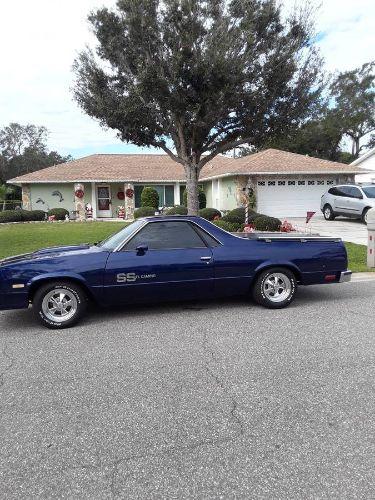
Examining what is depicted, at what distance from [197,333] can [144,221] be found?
1.85m

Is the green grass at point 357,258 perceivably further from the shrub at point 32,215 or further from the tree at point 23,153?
the tree at point 23,153

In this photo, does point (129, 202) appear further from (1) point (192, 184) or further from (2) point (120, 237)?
(2) point (120, 237)

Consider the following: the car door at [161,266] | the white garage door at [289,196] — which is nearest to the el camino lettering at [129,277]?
the car door at [161,266]

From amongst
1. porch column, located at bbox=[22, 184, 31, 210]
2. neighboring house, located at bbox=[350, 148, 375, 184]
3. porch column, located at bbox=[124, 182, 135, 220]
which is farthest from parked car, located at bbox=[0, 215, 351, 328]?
neighboring house, located at bbox=[350, 148, 375, 184]

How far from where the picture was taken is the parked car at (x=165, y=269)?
5297 mm

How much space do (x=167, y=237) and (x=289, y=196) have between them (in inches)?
734

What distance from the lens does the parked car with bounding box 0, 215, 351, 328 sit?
530 cm

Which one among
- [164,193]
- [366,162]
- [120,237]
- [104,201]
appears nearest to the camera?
[120,237]

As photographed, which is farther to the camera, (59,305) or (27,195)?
(27,195)

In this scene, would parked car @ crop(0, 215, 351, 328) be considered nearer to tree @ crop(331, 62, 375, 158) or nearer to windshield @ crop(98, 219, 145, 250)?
windshield @ crop(98, 219, 145, 250)

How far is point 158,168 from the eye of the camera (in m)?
31.1

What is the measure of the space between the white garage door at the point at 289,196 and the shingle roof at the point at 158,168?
33.6 inches

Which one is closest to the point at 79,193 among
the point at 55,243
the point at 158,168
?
the point at 158,168

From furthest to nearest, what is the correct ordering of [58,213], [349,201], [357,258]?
[58,213]
[349,201]
[357,258]
